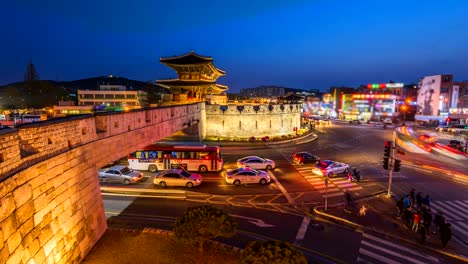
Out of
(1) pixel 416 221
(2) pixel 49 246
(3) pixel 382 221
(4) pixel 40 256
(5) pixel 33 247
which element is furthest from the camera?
(3) pixel 382 221

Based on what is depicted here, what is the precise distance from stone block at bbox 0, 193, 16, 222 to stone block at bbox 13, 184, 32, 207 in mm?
169

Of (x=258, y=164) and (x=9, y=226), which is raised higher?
(x=9, y=226)

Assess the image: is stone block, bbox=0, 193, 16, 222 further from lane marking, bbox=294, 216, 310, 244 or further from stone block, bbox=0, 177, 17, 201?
lane marking, bbox=294, 216, 310, 244

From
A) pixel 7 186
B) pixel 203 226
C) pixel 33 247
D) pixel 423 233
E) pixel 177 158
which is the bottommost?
pixel 423 233

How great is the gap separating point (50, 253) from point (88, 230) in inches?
88.5

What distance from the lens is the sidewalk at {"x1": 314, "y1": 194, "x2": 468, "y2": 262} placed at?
11539mm

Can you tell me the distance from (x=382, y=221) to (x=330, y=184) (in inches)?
248

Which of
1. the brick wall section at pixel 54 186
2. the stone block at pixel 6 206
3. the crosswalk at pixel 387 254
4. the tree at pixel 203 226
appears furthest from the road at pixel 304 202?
the stone block at pixel 6 206

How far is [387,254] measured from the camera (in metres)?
10.9

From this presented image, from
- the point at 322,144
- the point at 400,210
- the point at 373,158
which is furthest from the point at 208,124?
the point at 400,210

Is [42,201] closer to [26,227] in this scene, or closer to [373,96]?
[26,227]

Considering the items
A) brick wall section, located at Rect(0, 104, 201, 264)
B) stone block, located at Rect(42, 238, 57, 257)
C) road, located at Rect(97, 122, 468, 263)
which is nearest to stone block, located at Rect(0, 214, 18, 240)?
brick wall section, located at Rect(0, 104, 201, 264)

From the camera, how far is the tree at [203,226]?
8938 mm

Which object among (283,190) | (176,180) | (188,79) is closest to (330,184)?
(283,190)
